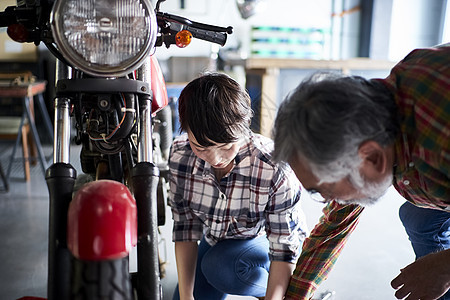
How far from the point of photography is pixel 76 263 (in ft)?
1.76

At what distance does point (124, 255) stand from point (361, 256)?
1.36 m

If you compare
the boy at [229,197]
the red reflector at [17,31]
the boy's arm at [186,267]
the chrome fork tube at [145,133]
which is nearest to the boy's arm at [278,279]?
the boy at [229,197]

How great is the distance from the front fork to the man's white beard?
12.9 inches

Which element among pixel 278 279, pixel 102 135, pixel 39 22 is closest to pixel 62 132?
pixel 102 135

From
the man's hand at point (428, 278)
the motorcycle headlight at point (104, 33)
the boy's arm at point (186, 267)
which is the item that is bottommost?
the boy's arm at point (186, 267)

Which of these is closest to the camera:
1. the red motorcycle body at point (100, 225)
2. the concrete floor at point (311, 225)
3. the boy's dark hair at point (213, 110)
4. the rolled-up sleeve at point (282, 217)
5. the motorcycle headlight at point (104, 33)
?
the red motorcycle body at point (100, 225)

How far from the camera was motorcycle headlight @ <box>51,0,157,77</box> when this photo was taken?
2.01 ft

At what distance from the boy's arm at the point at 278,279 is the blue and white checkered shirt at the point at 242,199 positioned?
0.8 inches

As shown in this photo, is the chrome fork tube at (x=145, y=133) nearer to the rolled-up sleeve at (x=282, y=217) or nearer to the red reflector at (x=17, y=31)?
the red reflector at (x=17, y=31)

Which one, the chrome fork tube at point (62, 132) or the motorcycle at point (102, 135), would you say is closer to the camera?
the motorcycle at point (102, 135)

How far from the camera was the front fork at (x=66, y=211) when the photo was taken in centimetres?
61

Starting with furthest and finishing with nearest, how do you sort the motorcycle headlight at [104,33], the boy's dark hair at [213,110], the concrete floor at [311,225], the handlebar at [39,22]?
the concrete floor at [311,225] → the boy's dark hair at [213,110] → the handlebar at [39,22] → the motorcycle headlight at [104,33]

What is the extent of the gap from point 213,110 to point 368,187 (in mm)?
347

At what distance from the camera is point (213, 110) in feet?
2.79
